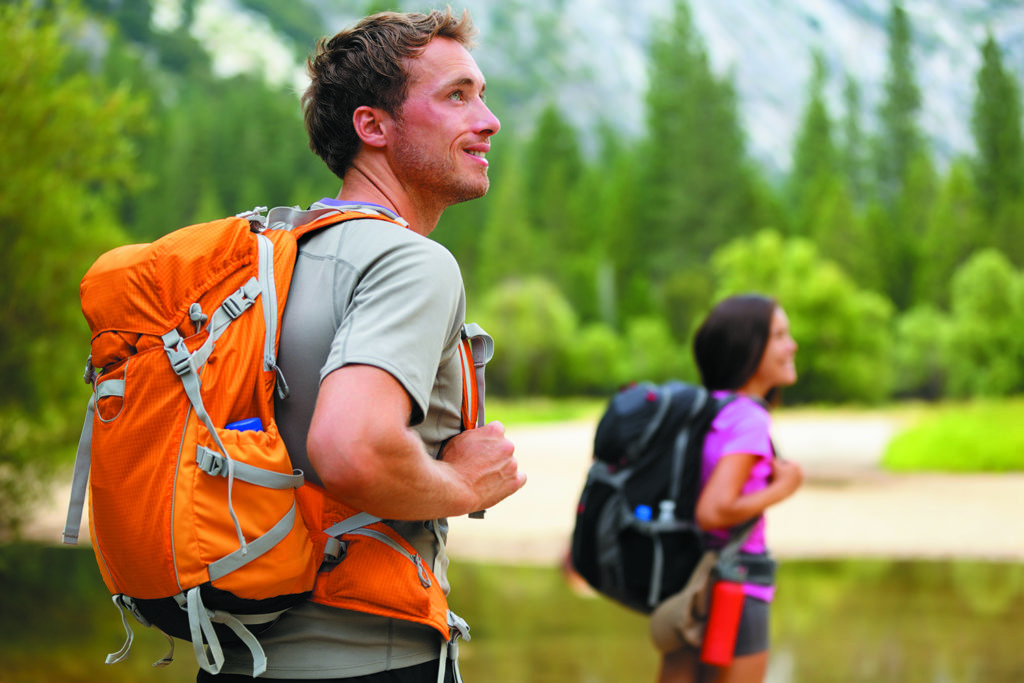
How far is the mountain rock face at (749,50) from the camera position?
11469cm

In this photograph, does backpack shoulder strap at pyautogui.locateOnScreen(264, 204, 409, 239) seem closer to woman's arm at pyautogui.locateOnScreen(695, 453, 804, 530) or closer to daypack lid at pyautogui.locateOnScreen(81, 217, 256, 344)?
daypack lid at pyautogui.locateOnScreen(81, 217, 256, 344)

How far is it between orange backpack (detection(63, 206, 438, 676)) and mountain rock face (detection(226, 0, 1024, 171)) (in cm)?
10496

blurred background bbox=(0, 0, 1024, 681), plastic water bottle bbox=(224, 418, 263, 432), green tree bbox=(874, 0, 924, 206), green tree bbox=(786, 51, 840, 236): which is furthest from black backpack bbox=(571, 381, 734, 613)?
green tree bbox=(874, 0, 924, 206)

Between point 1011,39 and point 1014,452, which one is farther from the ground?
point 1011,39

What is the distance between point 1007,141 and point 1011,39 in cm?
8917

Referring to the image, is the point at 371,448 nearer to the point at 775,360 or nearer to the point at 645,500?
the point at 645,500

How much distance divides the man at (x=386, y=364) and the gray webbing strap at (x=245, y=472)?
50 millimetres

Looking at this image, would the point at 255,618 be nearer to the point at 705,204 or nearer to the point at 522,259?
the point at 522,259

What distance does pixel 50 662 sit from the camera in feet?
19.8

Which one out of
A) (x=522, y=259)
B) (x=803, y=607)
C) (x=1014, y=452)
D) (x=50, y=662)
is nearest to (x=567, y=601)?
(x=803, y=607)

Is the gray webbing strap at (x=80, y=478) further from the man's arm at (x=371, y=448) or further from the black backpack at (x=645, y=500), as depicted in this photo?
the black backpack at (x=645, y=500)

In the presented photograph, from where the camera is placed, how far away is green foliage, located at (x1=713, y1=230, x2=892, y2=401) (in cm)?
3300

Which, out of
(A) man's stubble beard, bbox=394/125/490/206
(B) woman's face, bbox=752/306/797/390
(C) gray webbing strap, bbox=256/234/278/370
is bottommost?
(B) woman's face, bbox=752/306/797/390

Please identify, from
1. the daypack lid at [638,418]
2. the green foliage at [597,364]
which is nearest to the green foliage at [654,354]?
the green foliage at [597,364]
